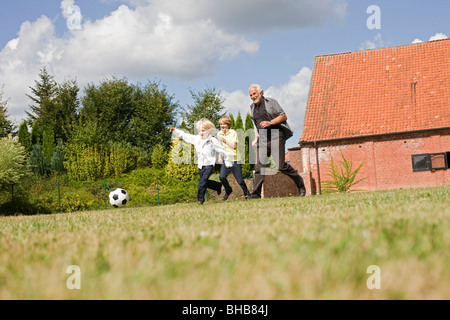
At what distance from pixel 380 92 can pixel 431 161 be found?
183 inches

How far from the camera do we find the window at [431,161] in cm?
2283

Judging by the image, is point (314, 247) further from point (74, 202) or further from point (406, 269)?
point (74, 202)

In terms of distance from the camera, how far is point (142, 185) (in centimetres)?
2488

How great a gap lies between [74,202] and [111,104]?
69.6 ft

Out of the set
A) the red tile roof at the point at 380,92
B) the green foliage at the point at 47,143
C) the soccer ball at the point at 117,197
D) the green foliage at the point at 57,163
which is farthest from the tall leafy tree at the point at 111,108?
the soccer ball at the point at 117,197

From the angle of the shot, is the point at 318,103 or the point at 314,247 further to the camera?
the point at 318,103

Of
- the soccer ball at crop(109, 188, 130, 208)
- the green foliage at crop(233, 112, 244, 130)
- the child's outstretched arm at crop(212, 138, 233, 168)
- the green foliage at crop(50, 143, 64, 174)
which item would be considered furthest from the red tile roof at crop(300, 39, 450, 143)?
the green foliage at crop(50, 143, 64, 174)

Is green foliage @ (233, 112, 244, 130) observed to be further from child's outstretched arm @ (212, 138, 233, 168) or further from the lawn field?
the lawn field

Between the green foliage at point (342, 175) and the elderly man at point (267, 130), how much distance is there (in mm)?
13147

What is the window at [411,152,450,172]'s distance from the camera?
74.9 ft

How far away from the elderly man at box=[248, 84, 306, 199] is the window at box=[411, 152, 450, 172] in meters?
14.6

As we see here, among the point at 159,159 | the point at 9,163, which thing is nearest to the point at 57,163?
the point at 159,159
